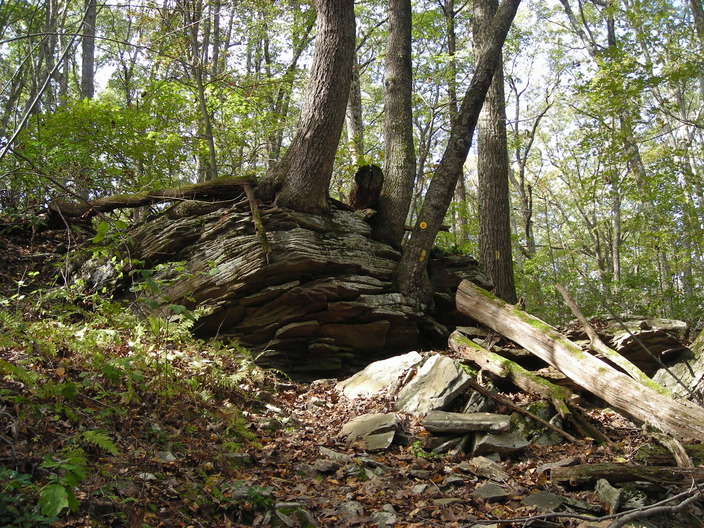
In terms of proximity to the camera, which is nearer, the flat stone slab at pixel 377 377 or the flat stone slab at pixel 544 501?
the flat stone slab at pixel 544 501

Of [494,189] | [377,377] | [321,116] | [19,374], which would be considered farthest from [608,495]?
[494,189]

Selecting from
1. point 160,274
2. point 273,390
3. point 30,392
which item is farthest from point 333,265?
point 30,392

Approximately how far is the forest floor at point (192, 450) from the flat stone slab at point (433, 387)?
14.4 inches

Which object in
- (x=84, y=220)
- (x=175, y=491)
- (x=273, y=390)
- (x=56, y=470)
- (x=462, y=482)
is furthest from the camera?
(x=84, y=220)

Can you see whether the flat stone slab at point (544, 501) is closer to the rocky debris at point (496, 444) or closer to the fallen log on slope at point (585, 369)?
the rocky debris at point (496, 444)

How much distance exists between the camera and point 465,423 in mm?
5348

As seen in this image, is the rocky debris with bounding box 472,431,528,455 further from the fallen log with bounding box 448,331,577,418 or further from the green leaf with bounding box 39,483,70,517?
the green leaf with bounding box 39,483,70,517

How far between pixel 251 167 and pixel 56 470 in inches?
679

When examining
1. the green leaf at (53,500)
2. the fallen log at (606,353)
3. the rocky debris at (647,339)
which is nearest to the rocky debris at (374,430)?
the fallen log at (606,353)

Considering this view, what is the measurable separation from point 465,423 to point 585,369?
5.82 ft

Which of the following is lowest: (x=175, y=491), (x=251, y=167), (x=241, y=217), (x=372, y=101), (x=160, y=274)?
(x=175, y=491)

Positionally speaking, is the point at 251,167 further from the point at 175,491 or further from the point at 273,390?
the point at 175,491

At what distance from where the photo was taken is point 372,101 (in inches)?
1019

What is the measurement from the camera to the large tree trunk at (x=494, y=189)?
372 inches
